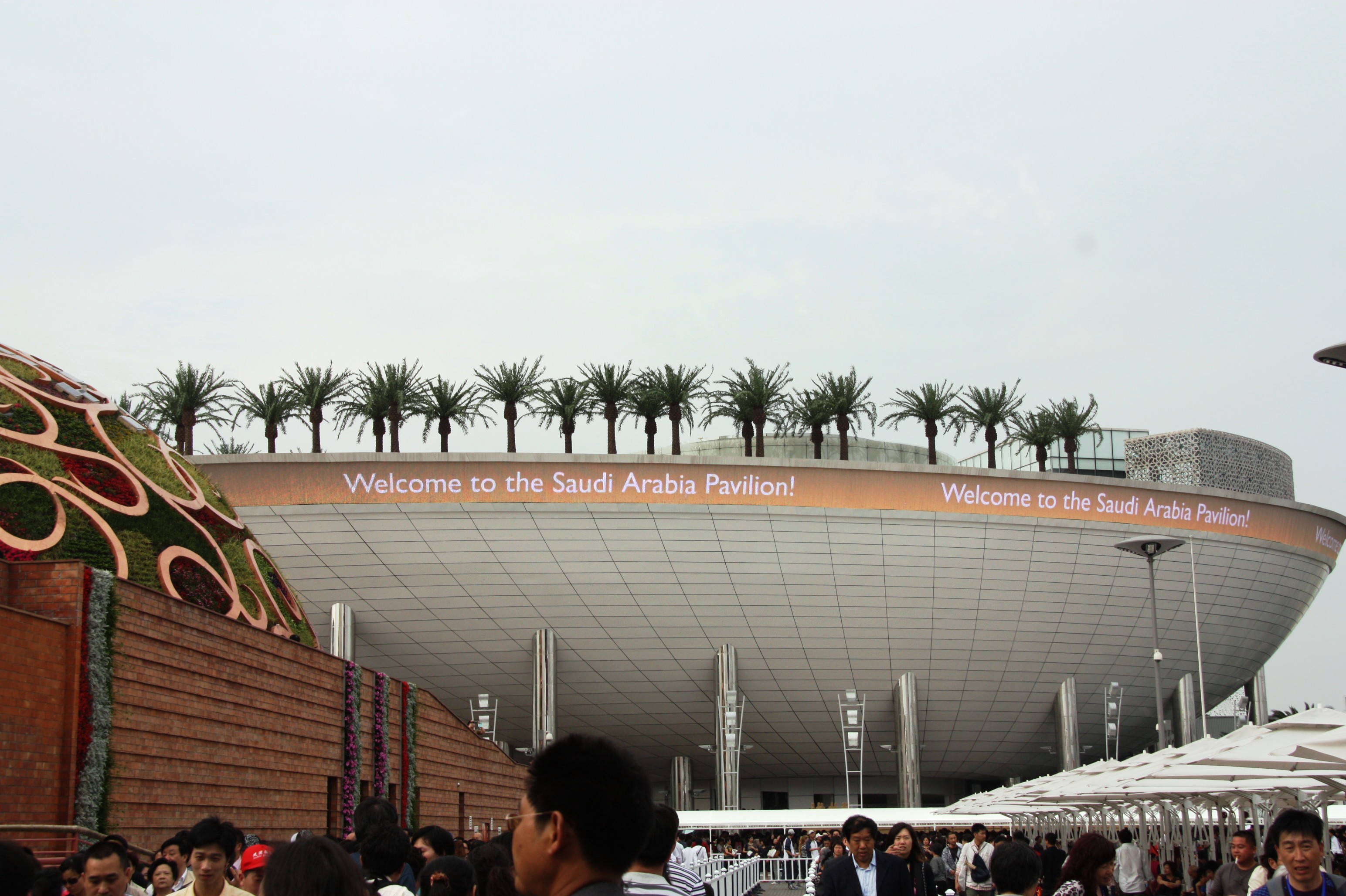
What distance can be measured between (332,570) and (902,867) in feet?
132

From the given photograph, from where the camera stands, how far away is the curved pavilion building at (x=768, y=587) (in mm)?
46094

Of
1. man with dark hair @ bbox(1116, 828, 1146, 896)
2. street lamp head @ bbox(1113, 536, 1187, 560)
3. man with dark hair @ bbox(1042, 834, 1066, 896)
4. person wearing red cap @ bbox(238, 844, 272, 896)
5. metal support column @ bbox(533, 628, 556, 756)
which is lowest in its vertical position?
man with dark hair @ bbox(1116, 828, 1146, 896)

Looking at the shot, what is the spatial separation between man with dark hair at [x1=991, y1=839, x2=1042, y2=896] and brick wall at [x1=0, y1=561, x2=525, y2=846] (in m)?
10.8

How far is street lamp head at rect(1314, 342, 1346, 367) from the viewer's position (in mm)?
13719

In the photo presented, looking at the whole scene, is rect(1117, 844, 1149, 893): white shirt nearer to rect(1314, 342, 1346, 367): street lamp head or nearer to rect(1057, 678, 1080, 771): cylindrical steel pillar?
rect(1314, 342, 1346, 367): street lamp head

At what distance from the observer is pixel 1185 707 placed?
55.3 metres

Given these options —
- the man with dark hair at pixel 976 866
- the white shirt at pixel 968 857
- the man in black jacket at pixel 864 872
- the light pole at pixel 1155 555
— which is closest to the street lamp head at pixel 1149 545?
the light pole at pixel 1155 555

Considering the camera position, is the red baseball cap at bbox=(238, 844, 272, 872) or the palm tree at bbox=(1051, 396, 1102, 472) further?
the palm tree at bbox=(1051, 396, 1102, 472)

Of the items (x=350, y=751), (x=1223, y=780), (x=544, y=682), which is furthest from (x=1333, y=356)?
(x=544, y=682)

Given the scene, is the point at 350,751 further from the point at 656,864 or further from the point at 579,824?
the point at 579,824

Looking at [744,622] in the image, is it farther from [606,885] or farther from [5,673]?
[606,885]

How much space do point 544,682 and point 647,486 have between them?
311 inches

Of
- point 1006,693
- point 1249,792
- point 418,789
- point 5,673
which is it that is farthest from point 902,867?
point 1006,693

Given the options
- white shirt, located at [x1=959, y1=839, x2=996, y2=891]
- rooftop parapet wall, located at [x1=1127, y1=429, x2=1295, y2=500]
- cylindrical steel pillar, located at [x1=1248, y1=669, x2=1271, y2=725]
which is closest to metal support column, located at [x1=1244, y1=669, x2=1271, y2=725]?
cylindrical steel pillar, located at [x1=1248, y1=669, x2=1271, y2=725]
